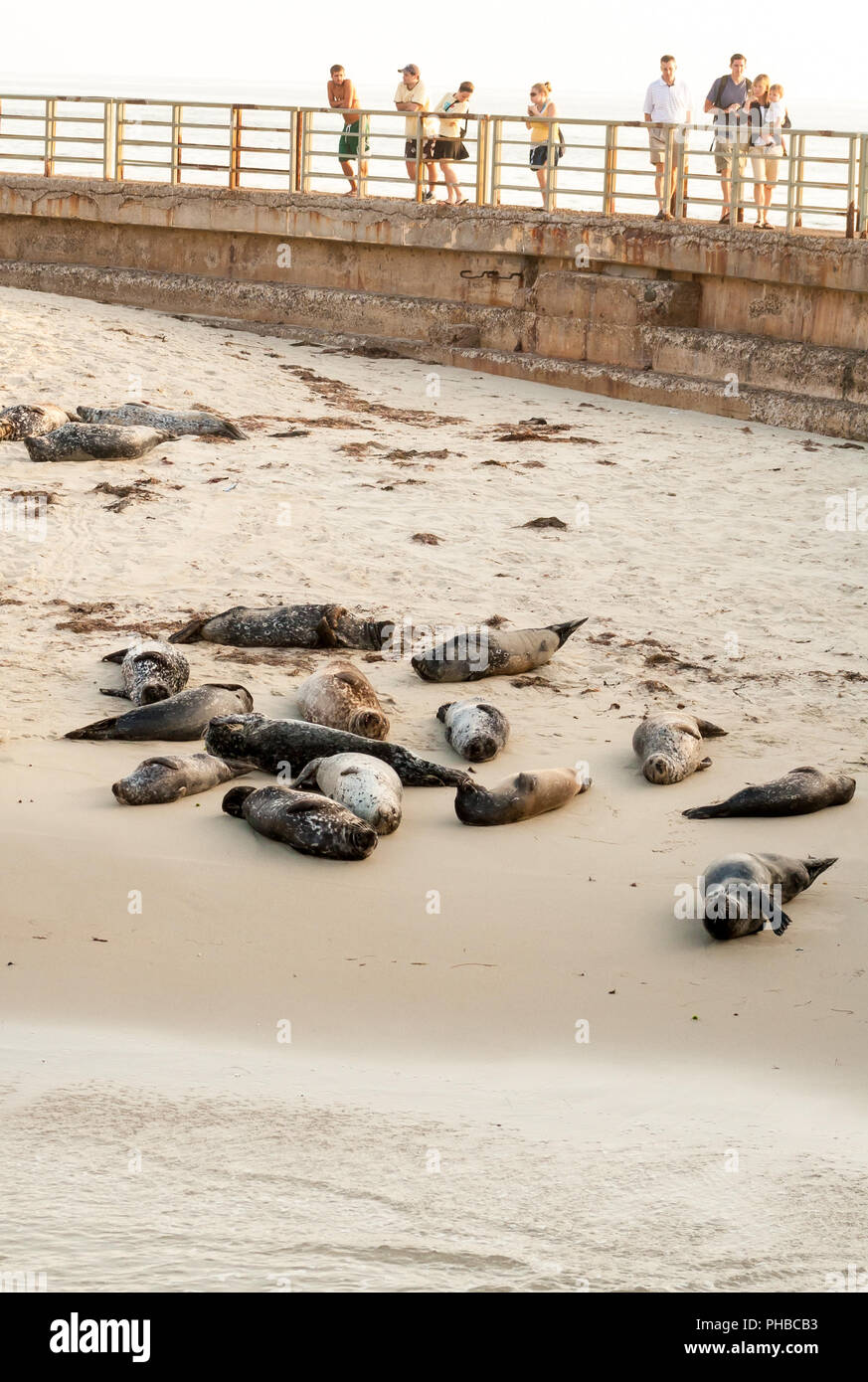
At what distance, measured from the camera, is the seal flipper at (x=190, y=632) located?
28.5 ft

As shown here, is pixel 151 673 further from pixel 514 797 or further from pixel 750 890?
pixel 750 890

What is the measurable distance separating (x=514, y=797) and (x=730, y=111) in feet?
38.8

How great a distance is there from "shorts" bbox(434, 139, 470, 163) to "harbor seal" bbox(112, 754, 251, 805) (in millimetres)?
13560

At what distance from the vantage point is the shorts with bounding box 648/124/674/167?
16562 millimetres

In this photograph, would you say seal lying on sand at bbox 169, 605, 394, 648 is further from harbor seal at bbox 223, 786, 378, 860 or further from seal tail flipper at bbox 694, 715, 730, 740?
harbor seal at bbox 223, 786, 378, 860

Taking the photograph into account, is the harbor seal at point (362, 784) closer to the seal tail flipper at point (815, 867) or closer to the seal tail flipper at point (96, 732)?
the seal tail flipper at point (96, 732)

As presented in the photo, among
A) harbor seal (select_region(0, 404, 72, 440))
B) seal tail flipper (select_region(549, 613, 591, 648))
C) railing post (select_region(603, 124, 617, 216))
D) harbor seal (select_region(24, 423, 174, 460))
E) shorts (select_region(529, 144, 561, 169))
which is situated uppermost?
shorts (select_region(529, 144, 561, 169))

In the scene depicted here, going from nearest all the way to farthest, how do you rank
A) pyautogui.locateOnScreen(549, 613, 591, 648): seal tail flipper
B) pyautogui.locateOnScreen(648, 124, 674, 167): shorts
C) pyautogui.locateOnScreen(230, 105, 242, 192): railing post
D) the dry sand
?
the dry sand < pyautogui.locateOnScreen(549, 613, 591, 648): seal tail flipper < pyautogui.locateOnScreen(648, 124, 674, 167): shorts < pyautogui.locateOnScreen(230, 105, 242, 192): railing post

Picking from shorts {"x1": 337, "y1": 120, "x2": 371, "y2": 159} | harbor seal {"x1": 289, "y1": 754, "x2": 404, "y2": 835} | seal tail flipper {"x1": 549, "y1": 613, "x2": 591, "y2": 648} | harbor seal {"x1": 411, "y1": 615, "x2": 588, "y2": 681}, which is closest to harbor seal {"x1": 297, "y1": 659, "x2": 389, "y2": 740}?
harbor seal {"x1": 289, "y1": 754, "x2": 404, "y2": 835}

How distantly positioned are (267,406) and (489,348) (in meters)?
3.74

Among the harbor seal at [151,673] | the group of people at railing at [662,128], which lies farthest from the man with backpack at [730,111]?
the harbor seal at [151,673]

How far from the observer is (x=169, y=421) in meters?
13.8

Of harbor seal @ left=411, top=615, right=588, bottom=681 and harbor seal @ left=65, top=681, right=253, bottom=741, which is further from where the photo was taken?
harbor seal @ left=411, top=615, right=588, bottom=681
